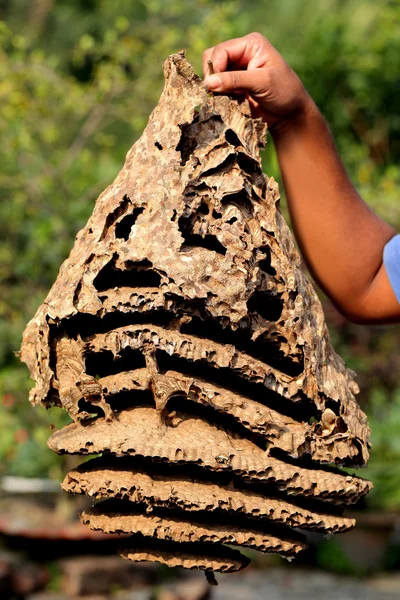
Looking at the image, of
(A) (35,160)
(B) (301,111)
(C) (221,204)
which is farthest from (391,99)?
(C) (221,204)

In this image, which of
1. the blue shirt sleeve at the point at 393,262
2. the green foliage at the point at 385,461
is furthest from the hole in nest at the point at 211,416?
the green foliage at the point at 385,461

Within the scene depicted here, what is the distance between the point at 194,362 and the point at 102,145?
498cm

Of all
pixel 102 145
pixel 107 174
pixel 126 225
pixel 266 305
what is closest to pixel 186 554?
pixel 266 305

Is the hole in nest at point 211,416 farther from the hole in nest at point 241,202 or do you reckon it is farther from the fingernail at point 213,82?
the fingernail at point 213,82

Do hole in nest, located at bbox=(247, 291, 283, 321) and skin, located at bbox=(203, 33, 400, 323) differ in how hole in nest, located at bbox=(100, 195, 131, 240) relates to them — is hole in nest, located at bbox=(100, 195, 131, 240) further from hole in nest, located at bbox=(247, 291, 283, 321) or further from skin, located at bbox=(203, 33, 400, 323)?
skin, located at bbox=(203, 33, 400, 323)

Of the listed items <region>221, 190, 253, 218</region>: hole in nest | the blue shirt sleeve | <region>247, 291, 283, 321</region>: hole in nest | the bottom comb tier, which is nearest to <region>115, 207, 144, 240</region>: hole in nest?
<region>221, 190, 253, 218</region>: hole in nest

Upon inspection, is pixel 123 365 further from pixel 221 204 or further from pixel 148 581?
pixel 148 581

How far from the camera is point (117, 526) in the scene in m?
1.38

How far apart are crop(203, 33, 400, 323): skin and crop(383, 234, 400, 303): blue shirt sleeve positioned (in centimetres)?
3

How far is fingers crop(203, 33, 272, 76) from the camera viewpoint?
171 cm

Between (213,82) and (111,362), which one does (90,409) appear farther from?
(213,82)

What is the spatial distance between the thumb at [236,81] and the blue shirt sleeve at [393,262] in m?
0.62

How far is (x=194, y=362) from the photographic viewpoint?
133 centimetres

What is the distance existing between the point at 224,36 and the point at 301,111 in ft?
10.3
